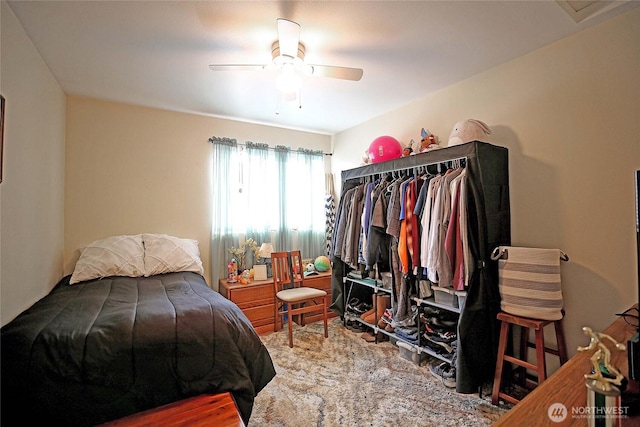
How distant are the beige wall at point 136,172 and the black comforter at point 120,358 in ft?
4.19

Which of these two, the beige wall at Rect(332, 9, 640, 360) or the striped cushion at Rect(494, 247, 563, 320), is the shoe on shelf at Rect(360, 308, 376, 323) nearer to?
the striped cushion at Rect(494, 247, 563, 320)

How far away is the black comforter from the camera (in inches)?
52.4

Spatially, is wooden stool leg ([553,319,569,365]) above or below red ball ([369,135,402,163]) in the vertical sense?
below

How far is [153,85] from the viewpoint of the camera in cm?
269

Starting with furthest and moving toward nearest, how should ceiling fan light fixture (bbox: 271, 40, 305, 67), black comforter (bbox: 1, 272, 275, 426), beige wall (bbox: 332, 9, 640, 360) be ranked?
ceiling fan light fixture (bbox: 271, 40, 305, 67) → beige wall (bbox: 332, 9, 640, 360) → black comforter (bbox: 1, 272, 275, 426)

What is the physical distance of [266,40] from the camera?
2.03 metres

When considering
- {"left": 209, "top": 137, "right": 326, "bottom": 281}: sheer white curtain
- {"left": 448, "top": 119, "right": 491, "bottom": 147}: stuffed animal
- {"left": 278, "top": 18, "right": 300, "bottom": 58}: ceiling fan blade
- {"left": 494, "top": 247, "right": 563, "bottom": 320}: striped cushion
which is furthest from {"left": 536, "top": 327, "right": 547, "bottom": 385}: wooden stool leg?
{"left": 209, "top": 137, "right": 326, "bottom": 281}: sheer white curtain

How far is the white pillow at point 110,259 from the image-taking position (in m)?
2.54

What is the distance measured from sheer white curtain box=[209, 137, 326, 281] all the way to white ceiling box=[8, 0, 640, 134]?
2.98 feet

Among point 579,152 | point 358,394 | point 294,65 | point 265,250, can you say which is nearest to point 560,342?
point 579,152

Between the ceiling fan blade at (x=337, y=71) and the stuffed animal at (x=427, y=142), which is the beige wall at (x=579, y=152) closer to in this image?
the stuffed animal at (x=427, y=142)

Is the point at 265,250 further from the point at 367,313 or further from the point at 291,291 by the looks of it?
the point at 367,313

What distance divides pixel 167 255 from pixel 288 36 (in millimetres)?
2306

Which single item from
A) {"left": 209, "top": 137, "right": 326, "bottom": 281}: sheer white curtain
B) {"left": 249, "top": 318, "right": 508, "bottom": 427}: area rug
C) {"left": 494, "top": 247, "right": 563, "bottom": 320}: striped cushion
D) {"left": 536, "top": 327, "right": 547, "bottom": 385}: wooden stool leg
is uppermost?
{"left": 209, "top": 137, "right": 326, "bottom": 281}: sheer white curtain
